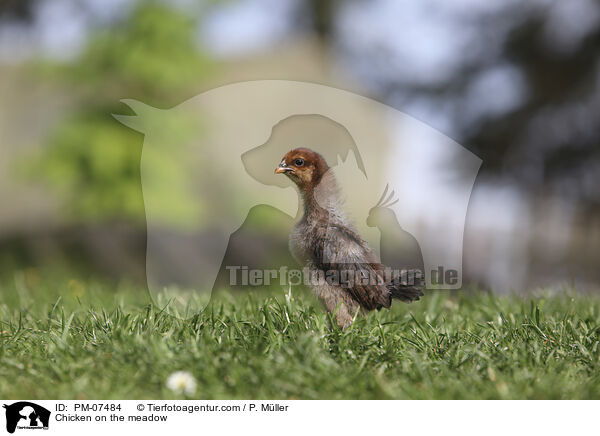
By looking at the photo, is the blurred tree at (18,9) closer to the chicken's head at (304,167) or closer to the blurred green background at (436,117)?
the blurred green background at (436,117)

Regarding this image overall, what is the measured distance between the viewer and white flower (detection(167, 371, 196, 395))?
91.2 inches

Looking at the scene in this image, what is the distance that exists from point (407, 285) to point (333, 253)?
0.43 m

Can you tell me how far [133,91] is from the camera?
33.6ft

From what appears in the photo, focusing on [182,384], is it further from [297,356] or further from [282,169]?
[282,169]

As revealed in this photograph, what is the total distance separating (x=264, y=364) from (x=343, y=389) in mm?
362

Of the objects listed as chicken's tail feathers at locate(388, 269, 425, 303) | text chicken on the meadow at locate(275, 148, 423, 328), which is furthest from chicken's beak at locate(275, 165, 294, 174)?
chicken's tail feathers at locate(388, 269, 425, 303)

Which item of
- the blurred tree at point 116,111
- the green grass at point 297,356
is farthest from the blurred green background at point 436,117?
the green grass at point 297,356

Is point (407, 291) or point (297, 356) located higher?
point (407, 291)

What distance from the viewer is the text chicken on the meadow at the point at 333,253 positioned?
8.61 ft

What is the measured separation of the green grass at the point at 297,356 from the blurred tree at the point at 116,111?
6.51m

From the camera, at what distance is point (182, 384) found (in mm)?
2338
